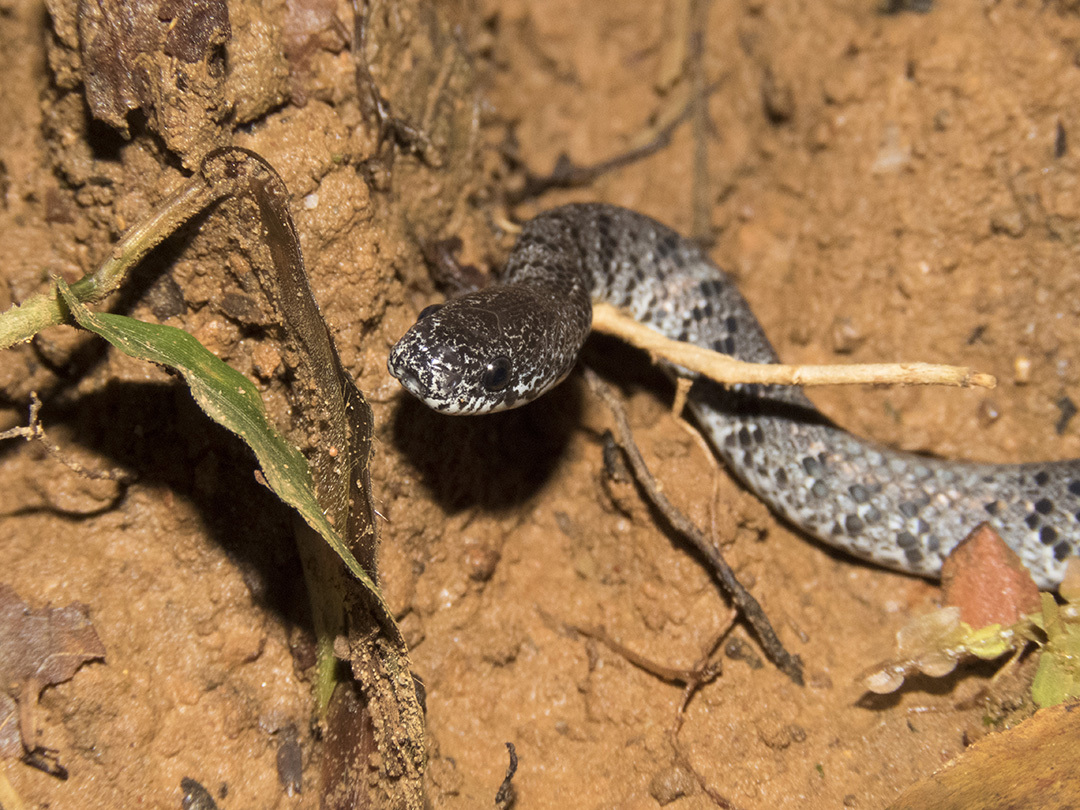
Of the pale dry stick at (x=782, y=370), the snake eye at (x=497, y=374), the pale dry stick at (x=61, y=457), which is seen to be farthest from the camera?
the snake eye at (x=497, y=374)

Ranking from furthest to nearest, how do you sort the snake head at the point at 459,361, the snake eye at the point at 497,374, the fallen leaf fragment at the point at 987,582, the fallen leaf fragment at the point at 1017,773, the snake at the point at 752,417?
the snake at the point at 752,417, the fallen leaf fragment at the point at 987,582, the snake eye at the point at 497,374, the snake head at the point at 459,361, the fallen leaf fragment at the point at 1017,773

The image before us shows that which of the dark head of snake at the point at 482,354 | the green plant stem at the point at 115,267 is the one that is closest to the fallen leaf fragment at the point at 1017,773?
the dark head of snake at the point at 482,354

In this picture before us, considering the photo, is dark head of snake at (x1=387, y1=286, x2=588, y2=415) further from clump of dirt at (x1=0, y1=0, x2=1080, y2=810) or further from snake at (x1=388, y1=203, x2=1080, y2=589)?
clump of dirt at (x1=0, y1=0, x2=1080, y2=810)

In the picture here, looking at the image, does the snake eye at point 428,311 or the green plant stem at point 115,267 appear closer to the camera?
the green plant stem at point 115,267

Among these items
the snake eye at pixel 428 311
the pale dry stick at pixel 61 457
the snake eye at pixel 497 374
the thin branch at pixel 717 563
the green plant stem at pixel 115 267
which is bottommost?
the thin branch at pixel 717 563

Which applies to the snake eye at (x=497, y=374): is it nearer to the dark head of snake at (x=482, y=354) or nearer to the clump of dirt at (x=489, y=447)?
the dark head of snake at (x=482, y=354)

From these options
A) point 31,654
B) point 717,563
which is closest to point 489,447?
point 717,563

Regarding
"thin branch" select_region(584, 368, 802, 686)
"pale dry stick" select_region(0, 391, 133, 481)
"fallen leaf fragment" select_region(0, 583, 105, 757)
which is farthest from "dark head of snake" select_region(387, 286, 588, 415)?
"fallen leaf fragment" select_region(0, 583, 105, 757)
